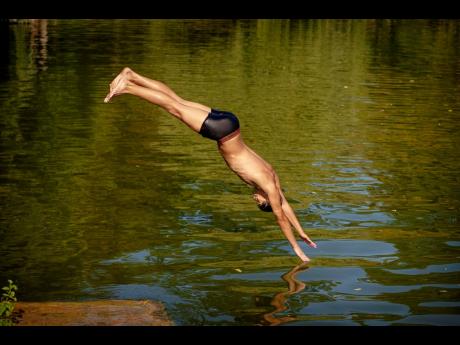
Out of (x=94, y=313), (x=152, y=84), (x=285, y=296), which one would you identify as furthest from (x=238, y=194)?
(x=94, y=313)

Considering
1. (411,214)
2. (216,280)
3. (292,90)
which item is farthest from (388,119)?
(216,280)

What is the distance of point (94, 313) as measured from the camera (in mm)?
9234

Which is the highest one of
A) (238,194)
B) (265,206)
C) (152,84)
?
(152,84)

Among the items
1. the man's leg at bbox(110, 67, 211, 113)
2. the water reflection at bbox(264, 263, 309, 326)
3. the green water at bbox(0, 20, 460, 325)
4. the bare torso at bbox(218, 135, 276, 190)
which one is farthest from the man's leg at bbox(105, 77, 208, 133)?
the water reflection at bbox(264, 263, 309, 326)

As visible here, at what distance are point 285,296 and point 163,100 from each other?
329cm

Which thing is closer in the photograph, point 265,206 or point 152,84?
point 265,206

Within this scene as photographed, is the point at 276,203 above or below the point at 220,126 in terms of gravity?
below

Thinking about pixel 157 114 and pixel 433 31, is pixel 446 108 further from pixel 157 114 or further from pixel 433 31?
pixel 433 31

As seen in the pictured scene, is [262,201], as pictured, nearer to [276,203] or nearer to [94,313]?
[276,203]

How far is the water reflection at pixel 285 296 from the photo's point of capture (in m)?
9.83

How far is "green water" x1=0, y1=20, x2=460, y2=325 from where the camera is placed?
10930 mm

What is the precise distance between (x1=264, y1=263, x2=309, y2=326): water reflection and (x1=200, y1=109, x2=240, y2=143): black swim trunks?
7.13 ft

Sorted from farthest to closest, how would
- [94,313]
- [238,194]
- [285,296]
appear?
[238,194] → [285,296] → [94,313]

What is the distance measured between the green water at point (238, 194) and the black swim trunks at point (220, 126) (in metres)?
2.00
